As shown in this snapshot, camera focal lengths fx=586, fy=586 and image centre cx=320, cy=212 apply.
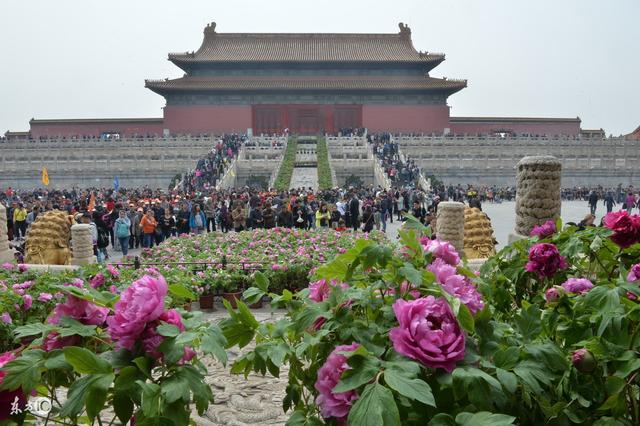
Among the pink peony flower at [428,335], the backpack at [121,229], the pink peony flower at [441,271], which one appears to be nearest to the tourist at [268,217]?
the backpack at [121,229]

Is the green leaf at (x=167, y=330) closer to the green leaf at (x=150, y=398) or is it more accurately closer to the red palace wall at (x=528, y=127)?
the green leaf at (x=150, y=398)

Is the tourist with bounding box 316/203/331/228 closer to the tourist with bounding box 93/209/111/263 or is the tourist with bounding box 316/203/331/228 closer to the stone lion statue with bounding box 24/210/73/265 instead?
the tourist with bounding box 93/209/111/263

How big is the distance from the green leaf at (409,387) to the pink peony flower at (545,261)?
48.2 inches

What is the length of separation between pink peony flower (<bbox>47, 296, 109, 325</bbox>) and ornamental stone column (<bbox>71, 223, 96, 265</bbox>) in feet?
26.9

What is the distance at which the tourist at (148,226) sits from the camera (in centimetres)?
1331

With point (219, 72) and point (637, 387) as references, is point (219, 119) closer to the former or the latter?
point (219, 72)

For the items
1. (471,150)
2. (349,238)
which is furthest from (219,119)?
(349,238)

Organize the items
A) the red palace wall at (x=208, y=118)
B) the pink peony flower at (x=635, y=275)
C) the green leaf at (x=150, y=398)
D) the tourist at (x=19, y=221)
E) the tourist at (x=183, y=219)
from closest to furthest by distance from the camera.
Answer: the green leaf at (x=150, y=398), the pink peony flower at (x=635, y=275), the tourist at (x=183, y=219), the tourist at (x=19, y=221), the red palace wall at (x=208, y=118)

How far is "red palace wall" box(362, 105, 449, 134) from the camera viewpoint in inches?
1578

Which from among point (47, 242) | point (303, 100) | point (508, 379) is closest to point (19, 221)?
point (47, 242)

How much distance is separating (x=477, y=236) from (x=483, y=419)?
8417mm

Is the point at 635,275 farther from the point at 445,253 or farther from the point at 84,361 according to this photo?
the point at 84,361

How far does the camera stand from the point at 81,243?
30.8 ft

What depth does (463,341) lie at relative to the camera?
146 cm
